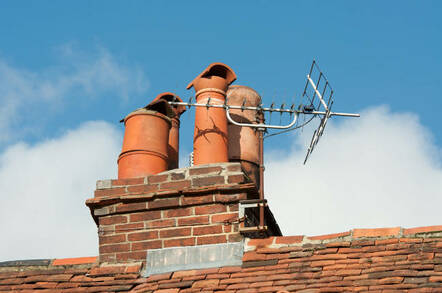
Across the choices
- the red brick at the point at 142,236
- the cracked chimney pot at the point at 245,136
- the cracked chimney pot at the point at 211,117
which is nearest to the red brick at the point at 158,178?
the red brick at the point at 142,236

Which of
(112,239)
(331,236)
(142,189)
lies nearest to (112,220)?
(112,239)

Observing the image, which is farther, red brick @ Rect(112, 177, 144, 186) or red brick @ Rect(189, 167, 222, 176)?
red brick @ Rect(112, 177, 144, 186)

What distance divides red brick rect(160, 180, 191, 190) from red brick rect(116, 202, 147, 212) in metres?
0.27

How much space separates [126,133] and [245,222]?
2.04 metres

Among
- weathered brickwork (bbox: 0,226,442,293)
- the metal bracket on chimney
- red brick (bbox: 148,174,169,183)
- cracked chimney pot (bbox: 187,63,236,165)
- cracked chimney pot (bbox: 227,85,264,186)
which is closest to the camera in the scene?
weathered brickwork (bbox: 0,226,442,293)

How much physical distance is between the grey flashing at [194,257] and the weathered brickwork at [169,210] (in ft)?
0.35

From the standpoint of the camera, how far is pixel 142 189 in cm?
798

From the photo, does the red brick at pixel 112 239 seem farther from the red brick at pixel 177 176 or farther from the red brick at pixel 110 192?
the red brick at pixel 177 176

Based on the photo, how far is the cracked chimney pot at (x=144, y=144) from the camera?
8508 millimetres

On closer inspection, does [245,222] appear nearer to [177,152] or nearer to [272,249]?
[272,249]

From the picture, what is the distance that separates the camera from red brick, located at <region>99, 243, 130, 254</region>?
7.69 metres

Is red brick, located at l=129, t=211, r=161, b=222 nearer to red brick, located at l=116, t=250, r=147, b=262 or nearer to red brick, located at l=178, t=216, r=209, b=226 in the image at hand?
red brick, located at l=178, t=216, r=209, b=226

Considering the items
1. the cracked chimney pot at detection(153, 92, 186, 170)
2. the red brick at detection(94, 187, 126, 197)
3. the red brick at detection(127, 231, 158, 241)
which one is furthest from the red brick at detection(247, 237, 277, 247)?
the cracked chimney pot at detection(153, 92, 186, 170)

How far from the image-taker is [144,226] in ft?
25.5
